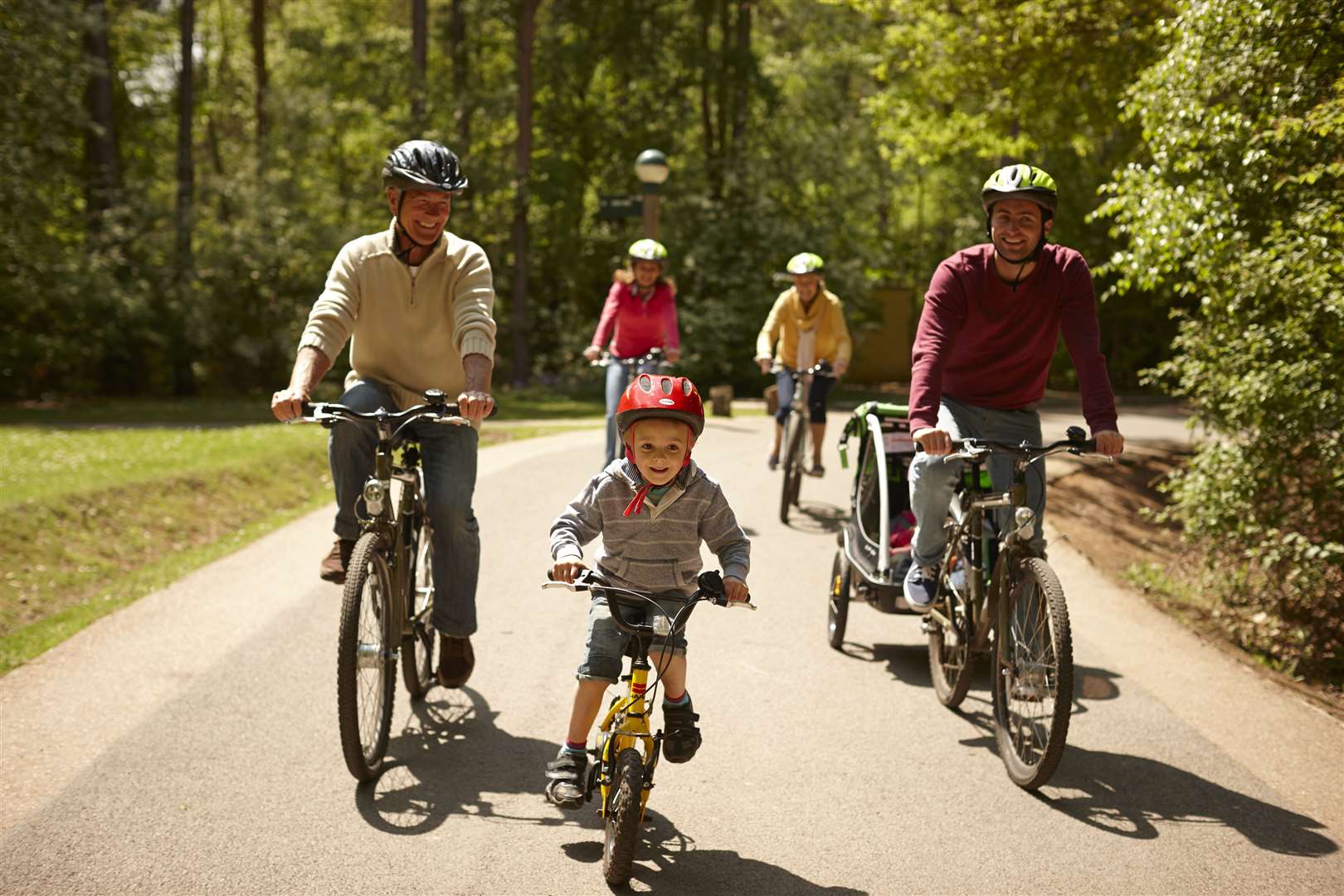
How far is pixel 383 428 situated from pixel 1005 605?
264 centimetres

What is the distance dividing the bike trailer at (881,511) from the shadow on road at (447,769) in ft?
6.59

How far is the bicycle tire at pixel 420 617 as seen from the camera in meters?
5.68

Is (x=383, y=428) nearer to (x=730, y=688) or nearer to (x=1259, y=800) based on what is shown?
(x=730, y=688)

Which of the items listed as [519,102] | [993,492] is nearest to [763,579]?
[993,492]

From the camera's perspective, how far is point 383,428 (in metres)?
5.00

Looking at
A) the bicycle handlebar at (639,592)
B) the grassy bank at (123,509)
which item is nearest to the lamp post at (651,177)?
the grassy bank at (123,509)

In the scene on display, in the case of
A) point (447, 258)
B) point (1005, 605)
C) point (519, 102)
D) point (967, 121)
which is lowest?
point (1005, 605)

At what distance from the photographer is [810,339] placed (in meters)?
11.6

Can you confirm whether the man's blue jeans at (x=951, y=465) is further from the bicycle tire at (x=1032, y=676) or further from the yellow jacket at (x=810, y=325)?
the yellow jacket at (x=810, y=325)

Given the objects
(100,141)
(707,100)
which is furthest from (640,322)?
(707,100)

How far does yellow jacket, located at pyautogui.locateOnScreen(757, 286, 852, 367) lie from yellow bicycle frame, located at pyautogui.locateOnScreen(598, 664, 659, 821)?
743 cm

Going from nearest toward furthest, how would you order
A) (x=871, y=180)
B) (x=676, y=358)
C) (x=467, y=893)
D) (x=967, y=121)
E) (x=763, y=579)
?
(x=467, y=893) → (x=763, y=579) → (x=676, y=358) → (x=967, y=121) → (x=871, y=180)

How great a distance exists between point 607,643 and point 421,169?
2.15m

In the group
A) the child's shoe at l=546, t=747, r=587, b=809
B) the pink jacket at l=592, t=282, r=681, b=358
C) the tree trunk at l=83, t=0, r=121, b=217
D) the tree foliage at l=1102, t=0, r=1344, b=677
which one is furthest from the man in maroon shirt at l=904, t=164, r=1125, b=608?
the tree trunk at l=83, t=0, r=121, b=217
